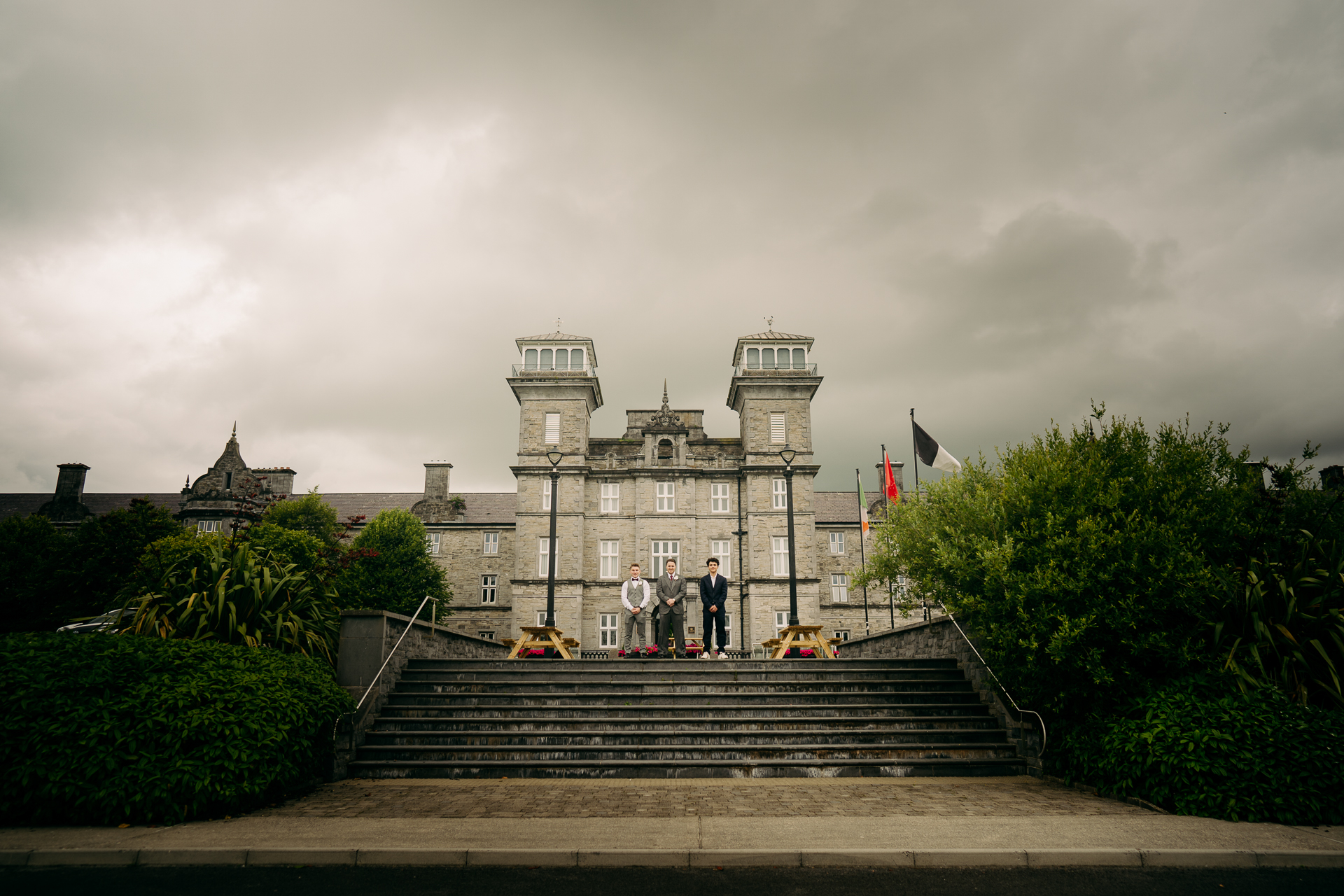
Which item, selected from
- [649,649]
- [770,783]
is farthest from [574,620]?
[770,783]

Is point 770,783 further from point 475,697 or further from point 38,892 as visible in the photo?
point 38,892

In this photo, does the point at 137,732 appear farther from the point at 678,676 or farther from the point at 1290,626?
the point at 1290,626

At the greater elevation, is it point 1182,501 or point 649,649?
point 1182,501

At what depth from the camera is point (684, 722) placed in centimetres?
1040

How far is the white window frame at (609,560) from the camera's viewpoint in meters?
36.2

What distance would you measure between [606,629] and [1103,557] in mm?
29887

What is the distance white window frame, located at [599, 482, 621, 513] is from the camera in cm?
3691

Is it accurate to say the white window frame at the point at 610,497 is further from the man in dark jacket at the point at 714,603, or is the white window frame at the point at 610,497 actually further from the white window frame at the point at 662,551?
the man in dark jacket at the point at 714,603

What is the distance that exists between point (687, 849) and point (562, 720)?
16.7 ft

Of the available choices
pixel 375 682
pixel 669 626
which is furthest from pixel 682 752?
pixel 669 626

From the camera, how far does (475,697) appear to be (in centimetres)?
1119

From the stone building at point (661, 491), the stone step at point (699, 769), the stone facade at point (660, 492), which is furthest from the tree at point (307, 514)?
the stone step at point (699, 769)

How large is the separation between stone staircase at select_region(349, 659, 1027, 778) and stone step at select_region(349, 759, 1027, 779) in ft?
0.04

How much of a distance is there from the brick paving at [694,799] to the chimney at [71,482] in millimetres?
57352
